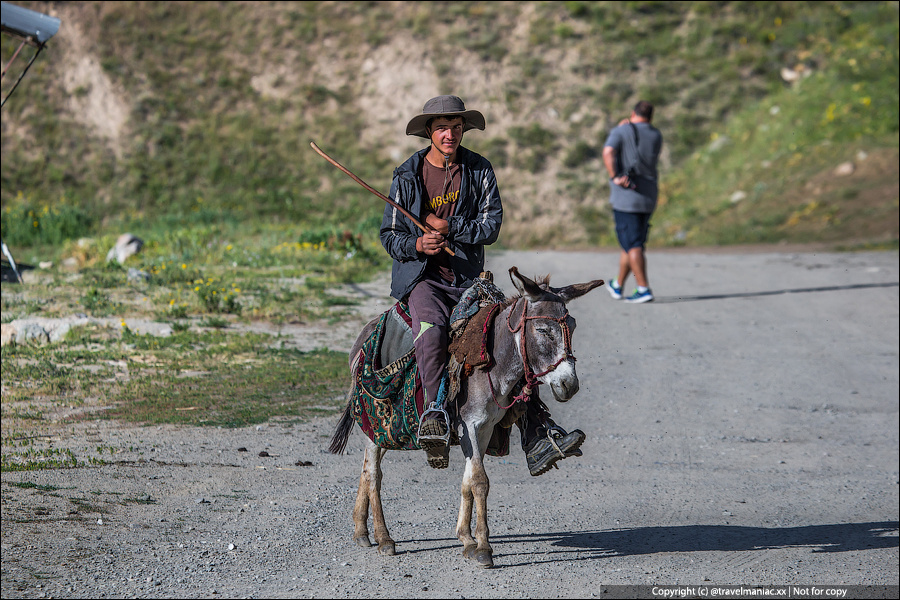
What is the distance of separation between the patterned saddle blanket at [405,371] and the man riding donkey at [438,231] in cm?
9

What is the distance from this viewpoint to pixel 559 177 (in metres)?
27.9

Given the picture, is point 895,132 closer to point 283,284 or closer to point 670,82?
point 670,82

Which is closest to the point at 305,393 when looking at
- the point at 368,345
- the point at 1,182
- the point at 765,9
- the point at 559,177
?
the point at 368,345

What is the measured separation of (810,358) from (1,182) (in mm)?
24455

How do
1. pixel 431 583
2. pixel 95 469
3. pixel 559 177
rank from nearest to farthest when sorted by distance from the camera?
1. pixel 431 583
2. pixel 95 469
3. pixel 559 177

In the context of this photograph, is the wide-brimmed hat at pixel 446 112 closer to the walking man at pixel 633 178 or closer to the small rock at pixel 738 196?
the walking man at pixel 633 178

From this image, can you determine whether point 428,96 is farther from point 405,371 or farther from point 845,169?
point 405,371

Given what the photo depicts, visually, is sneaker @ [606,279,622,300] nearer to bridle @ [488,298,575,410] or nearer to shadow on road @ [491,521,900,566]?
shadow on road @ [491,521,900,566]

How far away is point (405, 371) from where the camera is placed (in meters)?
5.76

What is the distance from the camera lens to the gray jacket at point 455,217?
5.38 meters

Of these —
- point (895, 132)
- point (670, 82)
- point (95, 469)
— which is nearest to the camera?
point (95, 469)

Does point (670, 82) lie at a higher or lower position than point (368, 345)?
higher

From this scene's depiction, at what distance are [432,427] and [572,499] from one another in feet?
7.99

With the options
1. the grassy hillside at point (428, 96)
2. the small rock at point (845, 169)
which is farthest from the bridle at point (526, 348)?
the small rock at point (845, 169)
